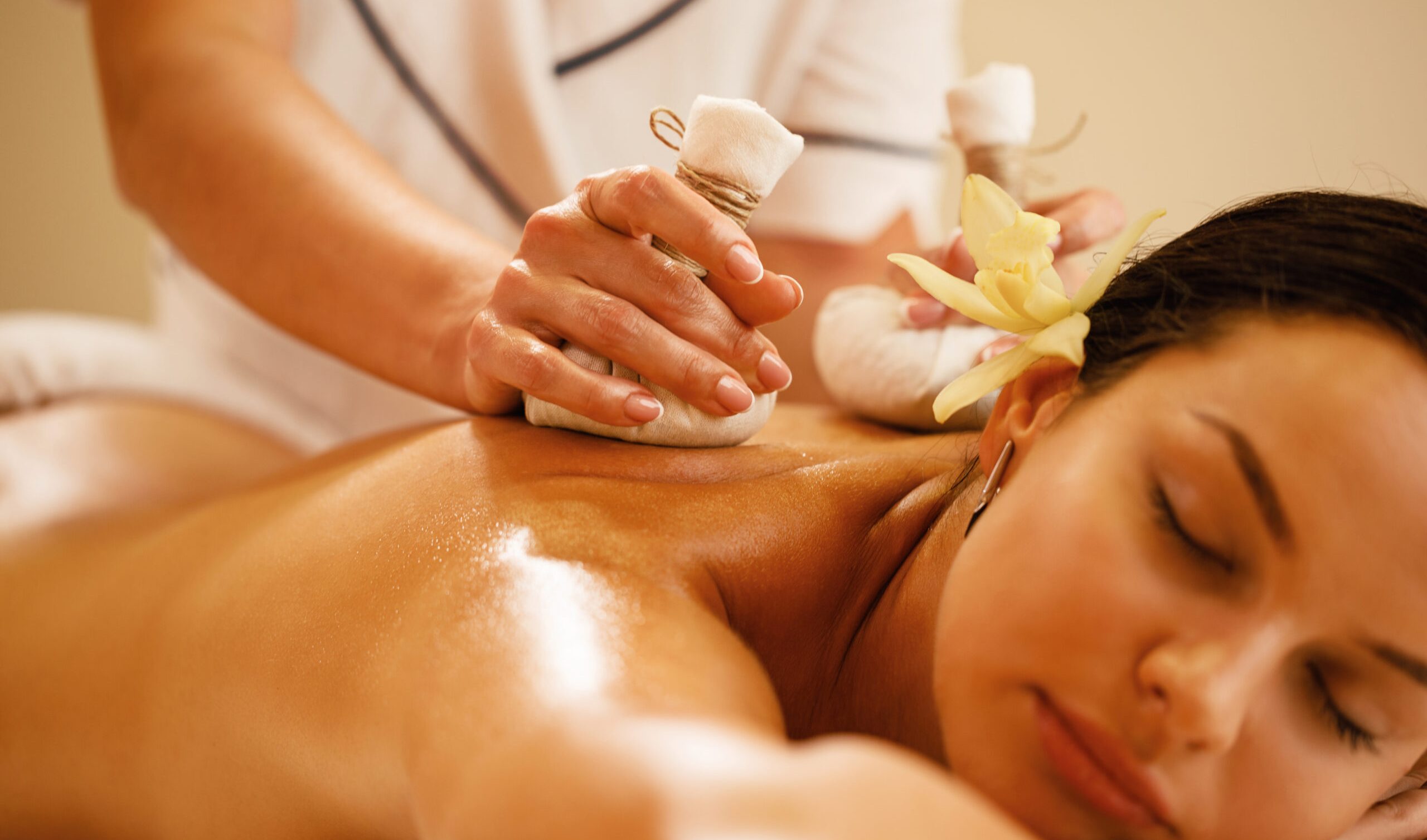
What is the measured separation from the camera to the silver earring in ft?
2.43

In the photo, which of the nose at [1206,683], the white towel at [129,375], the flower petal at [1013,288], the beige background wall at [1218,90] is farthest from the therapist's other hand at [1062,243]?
the white towel at [129,375]

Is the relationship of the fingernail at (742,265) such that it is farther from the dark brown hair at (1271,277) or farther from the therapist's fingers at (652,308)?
the dark brown hair at (1271,277)

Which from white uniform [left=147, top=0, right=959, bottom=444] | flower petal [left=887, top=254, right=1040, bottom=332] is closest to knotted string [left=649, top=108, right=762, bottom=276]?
flower petal [left=887, top=254, right=1040, bottom=332]

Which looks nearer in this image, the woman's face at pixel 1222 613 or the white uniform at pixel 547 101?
the woman's face at pixel 1222 613

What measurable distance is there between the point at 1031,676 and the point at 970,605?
0.06 m

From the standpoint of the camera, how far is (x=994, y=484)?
752 mm

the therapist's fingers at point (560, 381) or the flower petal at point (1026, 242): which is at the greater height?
the flower petal at point (1026, 242)

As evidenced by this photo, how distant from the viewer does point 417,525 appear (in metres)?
0.75

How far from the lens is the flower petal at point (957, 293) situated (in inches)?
30.8

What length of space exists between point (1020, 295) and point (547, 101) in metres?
0.91

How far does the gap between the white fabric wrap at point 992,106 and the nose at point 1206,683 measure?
572mm

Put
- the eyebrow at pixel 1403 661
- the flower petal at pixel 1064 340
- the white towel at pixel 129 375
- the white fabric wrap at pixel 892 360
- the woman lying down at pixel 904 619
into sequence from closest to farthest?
1. the woman lying down at pixel 904 619
2. the eyebrow at pixel 1403 661
3. the flower petal at pixel 1064 340
4. the white fabric wrap at pixel 892 360
5. the white towel at pixel 129 375

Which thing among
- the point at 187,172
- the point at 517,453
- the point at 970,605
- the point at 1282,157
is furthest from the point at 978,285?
the point at 1282,157

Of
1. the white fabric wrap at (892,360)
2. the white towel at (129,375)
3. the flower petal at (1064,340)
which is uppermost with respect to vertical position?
the flower petal at (1064,340)
